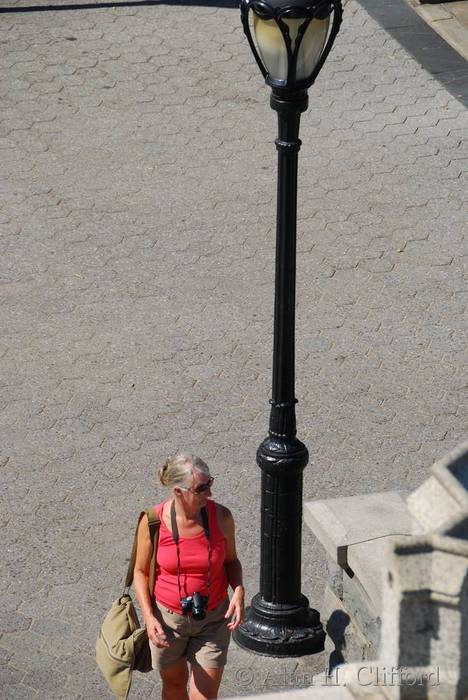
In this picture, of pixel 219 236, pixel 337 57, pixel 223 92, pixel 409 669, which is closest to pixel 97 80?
pixel 223 92

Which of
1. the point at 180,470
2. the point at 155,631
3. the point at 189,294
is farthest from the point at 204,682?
the point at 189,294

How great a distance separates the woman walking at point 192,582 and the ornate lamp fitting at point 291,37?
183 cm

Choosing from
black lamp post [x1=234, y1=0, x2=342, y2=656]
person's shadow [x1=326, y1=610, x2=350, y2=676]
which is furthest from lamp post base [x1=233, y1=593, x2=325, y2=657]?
person's shadow [x1=326, y1=610, x2=350, y2=676]

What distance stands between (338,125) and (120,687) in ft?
27.4

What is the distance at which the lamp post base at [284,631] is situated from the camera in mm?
6875

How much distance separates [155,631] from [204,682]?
15.4 inches

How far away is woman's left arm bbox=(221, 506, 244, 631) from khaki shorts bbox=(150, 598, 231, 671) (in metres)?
0.07

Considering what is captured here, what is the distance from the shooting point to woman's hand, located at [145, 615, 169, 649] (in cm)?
581

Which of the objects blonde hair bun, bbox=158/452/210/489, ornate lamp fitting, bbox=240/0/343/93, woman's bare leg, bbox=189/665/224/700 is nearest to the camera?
blonde hair bun, bbox=158/452/210/489

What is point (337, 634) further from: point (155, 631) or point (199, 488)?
point (199, 488)

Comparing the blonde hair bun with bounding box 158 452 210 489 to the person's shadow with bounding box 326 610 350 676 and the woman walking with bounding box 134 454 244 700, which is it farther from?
the person's shadow with bounding box 326 610 350 676

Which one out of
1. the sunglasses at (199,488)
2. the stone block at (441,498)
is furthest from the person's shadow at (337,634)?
the stone block at (441,498)

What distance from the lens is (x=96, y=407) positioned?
908cm

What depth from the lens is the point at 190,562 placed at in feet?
19.1
